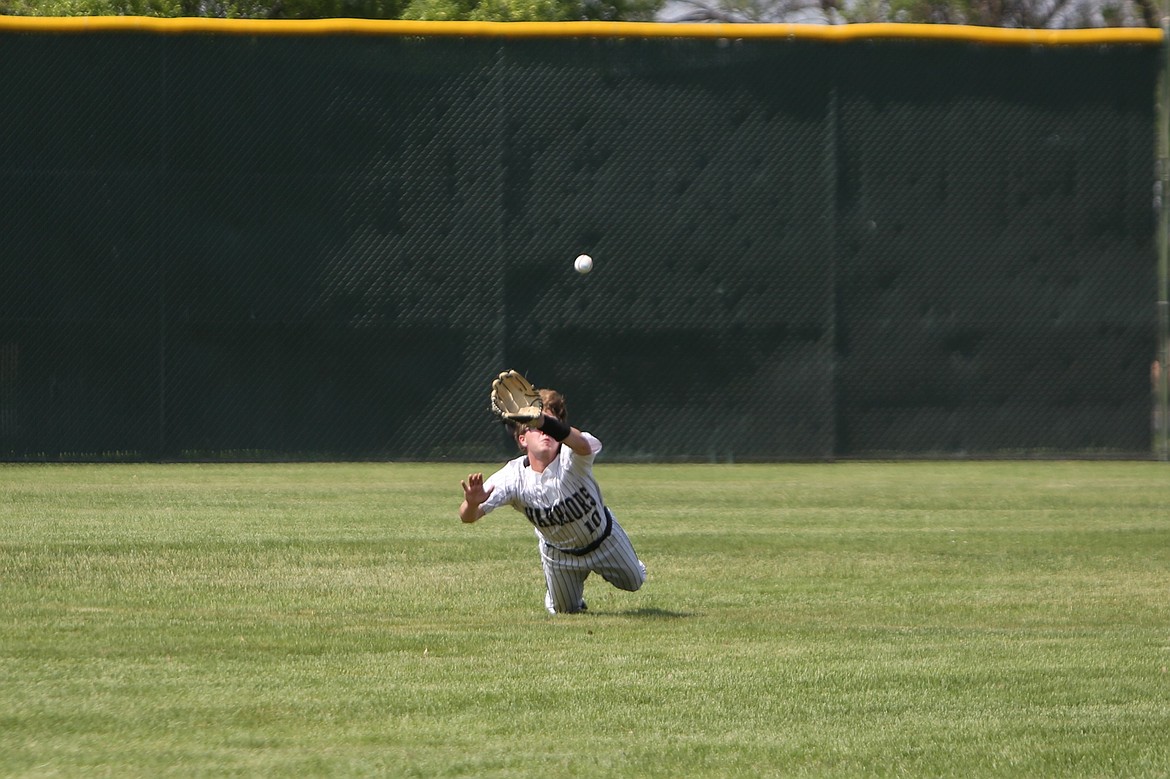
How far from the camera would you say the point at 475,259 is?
1402 cm

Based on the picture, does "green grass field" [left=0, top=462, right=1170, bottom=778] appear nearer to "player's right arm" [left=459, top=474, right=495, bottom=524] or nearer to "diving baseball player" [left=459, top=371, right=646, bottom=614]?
"diving baseball player" [left=459, top=371, right=646, bottom=614]

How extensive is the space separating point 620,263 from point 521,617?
820cm

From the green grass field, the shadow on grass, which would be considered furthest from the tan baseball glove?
the shadow on grass

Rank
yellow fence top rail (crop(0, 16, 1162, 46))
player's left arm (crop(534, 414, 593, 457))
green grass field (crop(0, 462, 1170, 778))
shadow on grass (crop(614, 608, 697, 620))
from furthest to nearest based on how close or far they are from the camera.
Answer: yellow fence top rail (crop(0, 16, 1162, 46)) < shadow on grass (crop(614, 608, 697, 620)) < player's left arm (crop(534, 414, 593, 457)) < green grass field (crop(0, 462, 1170, 778))

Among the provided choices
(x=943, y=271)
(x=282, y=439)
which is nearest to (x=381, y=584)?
(x=282, y=439)

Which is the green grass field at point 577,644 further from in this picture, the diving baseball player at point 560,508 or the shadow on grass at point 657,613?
the diving baseball player at point 560,508

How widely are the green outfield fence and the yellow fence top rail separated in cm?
3

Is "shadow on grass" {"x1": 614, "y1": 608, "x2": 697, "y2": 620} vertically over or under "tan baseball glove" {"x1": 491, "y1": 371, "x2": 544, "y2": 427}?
under

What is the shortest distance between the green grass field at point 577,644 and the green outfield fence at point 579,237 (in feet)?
11.2

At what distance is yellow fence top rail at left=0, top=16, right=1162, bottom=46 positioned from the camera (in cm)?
1373

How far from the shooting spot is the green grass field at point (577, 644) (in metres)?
3.95

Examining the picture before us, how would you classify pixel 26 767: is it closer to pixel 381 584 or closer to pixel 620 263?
pixel 381 584

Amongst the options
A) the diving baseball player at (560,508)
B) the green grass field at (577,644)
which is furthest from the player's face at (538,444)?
the green grass field at (577,644)

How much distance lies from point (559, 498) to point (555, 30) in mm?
8682
